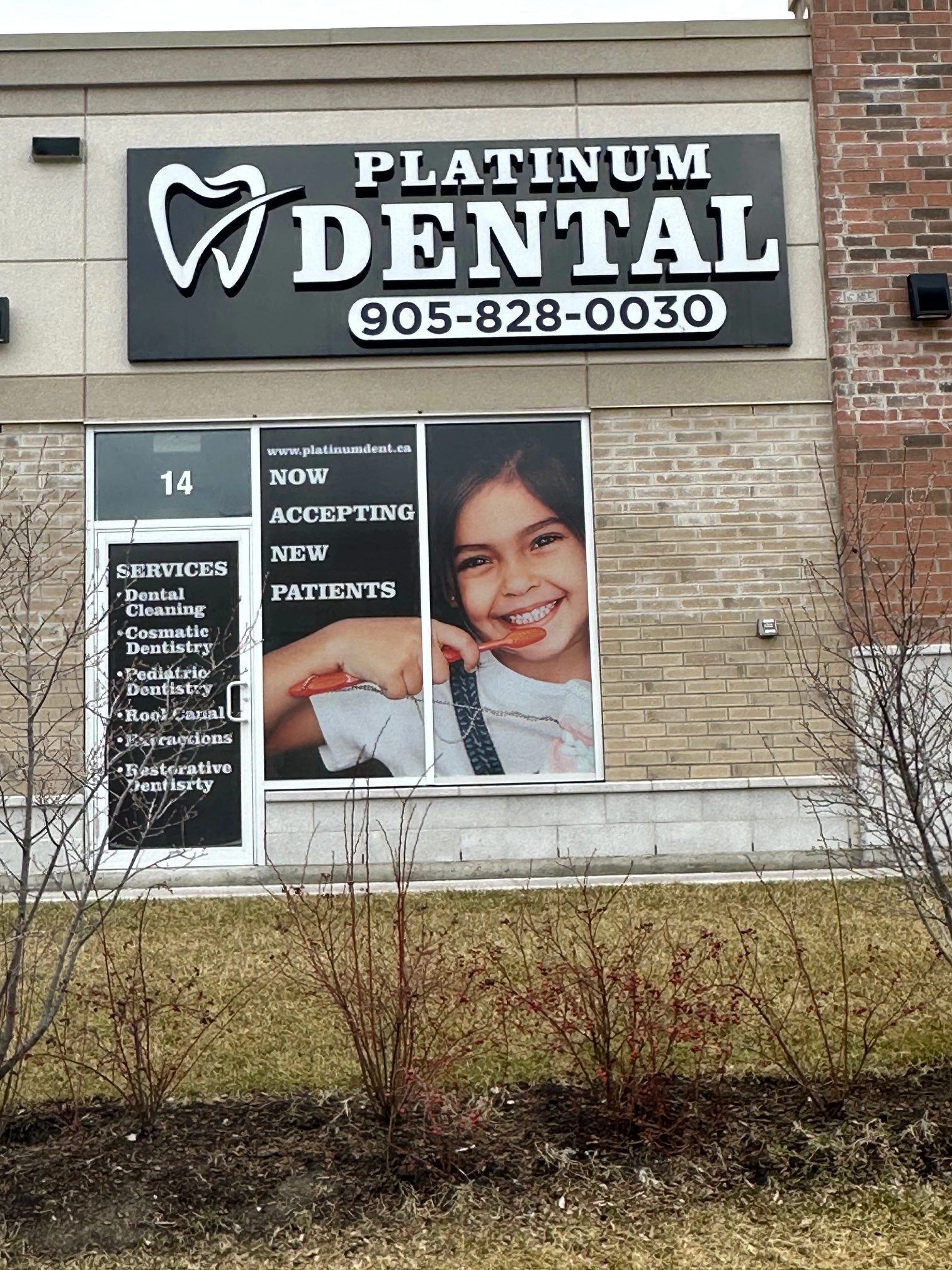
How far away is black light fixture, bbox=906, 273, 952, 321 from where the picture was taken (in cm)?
1072

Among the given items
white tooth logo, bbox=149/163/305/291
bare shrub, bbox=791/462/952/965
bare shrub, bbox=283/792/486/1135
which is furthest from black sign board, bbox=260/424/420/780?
bare shrub, bbox=283/792/486/1135

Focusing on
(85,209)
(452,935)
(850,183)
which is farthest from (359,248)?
(452,935)

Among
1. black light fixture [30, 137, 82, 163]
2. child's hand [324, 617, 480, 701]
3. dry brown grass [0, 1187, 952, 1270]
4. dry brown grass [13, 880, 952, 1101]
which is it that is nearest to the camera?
dry brown grass [0, 1187, 952, 1270]

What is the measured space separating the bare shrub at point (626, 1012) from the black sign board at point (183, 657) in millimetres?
3820

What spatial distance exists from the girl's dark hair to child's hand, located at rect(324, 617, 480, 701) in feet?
1.48

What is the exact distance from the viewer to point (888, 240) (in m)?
10.9

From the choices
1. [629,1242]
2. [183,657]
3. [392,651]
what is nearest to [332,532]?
[392,651]

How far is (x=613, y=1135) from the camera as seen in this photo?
191 inches

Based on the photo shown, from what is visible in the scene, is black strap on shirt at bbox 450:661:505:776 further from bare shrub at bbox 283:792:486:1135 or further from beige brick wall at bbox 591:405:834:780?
bare shrub at bbox 283:792:486:1135

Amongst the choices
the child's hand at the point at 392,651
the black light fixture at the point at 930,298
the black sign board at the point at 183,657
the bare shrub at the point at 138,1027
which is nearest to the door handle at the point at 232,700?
the black sign board at the point at 183,657

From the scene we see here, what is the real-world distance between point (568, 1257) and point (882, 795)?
1926 millimetres

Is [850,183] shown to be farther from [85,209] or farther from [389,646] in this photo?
[85,209]

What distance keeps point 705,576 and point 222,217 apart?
184 inches

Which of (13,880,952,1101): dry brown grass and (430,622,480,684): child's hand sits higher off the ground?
(430,622,480,684): child's hand
